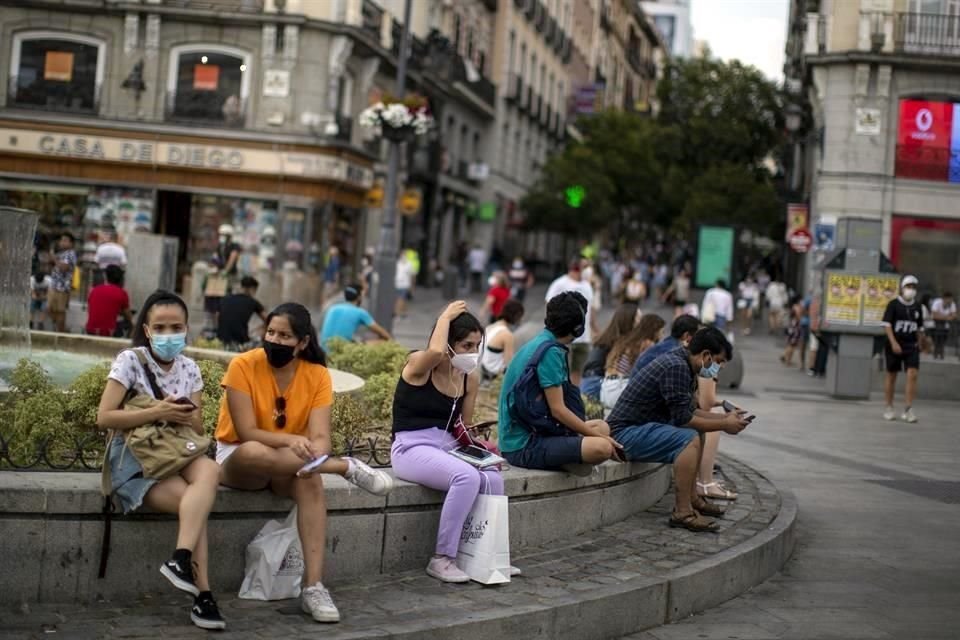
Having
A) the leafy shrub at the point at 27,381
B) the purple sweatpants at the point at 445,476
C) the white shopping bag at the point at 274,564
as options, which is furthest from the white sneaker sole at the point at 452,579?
the leafy shrub at the point at 27,381

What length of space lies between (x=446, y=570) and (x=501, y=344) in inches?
318

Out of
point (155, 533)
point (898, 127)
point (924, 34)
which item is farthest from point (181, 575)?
point (924, 34)

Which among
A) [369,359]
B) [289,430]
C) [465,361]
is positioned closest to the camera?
[289,430]

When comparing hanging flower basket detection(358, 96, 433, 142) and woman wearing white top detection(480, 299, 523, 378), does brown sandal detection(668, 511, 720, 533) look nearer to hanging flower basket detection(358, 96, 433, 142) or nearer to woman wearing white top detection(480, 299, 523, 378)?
woman wearing white top detection(480, 299, 523, 378)

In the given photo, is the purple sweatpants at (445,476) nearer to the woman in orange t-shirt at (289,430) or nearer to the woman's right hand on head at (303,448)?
the woman in orange t-shirt at (289,430)

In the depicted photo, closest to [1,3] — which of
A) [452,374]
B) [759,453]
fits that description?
[759,453]

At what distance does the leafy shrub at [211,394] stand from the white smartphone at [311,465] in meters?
1.74

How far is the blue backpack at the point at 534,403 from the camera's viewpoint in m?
8.12

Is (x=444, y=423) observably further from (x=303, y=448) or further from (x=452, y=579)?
(x=303, y=448)

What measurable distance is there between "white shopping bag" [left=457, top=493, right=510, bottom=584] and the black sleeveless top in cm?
58

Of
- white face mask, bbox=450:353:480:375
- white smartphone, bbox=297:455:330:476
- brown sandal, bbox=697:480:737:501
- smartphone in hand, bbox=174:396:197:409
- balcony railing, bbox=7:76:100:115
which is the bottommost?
brown sandal, bbox=697:480:737:501

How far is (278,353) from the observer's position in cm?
660

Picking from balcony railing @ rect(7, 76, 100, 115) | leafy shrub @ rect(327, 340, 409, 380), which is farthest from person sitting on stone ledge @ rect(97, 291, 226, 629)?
balcony railing @ rect(7, 76, 100, 115)

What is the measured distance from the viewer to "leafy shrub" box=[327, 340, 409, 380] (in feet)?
44.0
